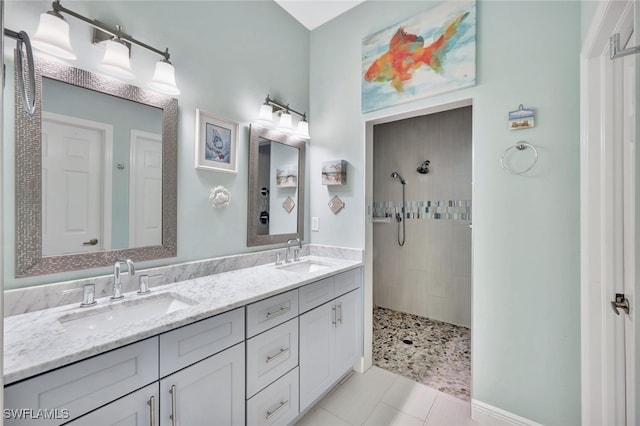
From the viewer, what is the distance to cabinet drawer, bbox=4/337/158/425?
0.82 metres

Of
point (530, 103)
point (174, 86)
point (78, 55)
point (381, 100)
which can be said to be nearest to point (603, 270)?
point (530, 103)

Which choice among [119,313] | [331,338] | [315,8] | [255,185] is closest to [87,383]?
[119,313]

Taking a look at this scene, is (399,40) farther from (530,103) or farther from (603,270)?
(603,270)

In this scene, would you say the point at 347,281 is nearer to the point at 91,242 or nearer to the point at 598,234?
the point at 598,234

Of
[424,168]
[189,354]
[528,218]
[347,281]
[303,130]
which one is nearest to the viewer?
[189,354]

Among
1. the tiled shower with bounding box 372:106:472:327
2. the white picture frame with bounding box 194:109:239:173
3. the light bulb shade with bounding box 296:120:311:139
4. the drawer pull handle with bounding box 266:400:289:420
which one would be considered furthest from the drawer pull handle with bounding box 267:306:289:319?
the tiled shower with bounding box 372:106:472:327

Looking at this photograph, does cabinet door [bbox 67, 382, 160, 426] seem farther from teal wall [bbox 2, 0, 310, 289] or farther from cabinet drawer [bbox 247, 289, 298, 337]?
teal wall [bbox 2, 0, 310, 289]

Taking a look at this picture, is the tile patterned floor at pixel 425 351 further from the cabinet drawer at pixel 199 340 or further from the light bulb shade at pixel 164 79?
the light bulb shade at pixel 164 79

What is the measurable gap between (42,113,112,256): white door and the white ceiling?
1.75 meters

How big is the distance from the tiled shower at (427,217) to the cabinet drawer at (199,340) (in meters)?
2.46

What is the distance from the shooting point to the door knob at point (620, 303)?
1236mm

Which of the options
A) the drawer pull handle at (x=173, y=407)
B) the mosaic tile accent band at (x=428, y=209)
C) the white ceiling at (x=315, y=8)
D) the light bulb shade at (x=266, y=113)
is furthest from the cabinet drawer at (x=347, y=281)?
the white ceiling at (x=315, y=8)

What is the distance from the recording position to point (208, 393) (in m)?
1.21

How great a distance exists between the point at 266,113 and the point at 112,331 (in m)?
1.64
